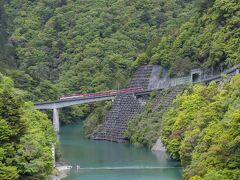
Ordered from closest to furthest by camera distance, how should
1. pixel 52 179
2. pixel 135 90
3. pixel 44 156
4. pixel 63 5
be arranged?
1. pixel 44 156
2. pixel 52 179
3. pixel 135 90
4. pixel 63 5

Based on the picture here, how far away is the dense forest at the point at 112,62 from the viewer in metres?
49.2

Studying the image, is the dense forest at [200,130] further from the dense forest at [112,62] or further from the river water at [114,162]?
the river water at [114,162]

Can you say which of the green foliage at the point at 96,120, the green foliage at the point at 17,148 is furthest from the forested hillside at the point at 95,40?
the green foliage at the point at 17,148

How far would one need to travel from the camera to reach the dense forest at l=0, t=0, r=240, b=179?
49156 millimetres

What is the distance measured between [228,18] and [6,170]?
5337 cm

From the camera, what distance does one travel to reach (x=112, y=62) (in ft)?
423

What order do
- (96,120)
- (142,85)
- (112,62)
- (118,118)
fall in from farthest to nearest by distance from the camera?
(112,62) < (142,85) < (96,120) < (118,118)

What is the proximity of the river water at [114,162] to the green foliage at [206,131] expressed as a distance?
209cm

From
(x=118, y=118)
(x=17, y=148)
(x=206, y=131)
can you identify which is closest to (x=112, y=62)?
(x=118, y=118)

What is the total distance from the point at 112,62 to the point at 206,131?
7475cm

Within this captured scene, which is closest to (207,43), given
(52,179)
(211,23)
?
(211,23)

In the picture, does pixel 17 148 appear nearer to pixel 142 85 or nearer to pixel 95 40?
pixel 142 85

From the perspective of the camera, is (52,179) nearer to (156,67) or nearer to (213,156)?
(213,156)

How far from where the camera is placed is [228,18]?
9281cm
